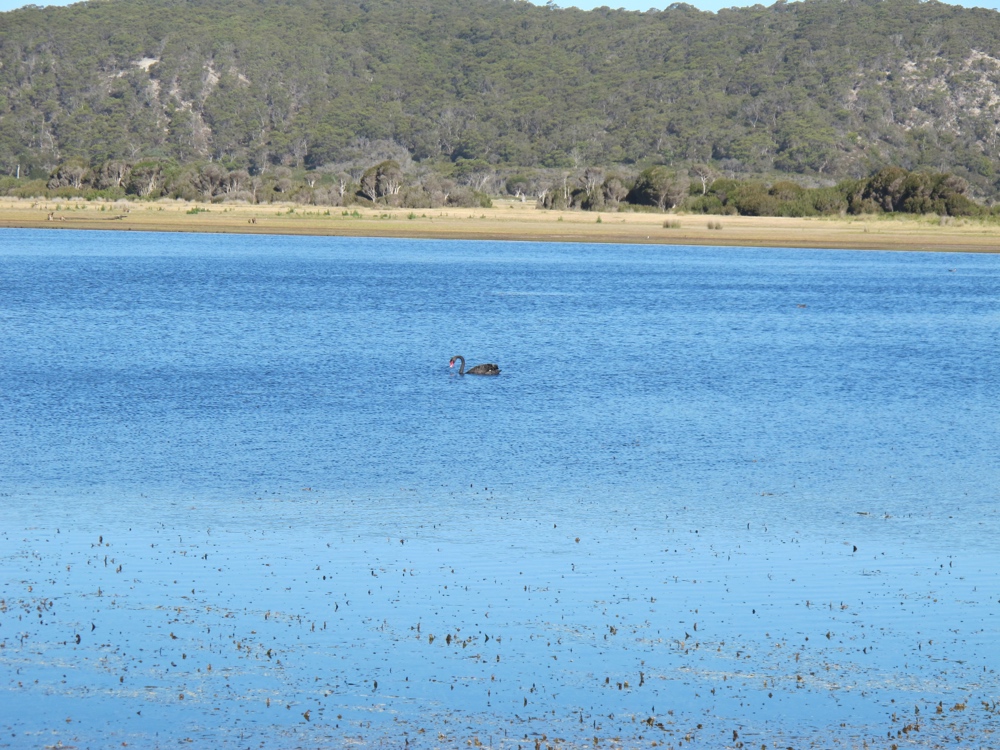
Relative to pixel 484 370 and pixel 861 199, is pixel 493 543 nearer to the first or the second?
pixel 484 370

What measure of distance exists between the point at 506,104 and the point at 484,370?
6163 inches

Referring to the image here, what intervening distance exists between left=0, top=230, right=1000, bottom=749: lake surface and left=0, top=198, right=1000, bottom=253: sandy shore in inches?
1550

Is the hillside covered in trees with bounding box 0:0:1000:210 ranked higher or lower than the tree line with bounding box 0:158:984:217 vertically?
higher

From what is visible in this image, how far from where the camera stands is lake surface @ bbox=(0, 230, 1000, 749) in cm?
873

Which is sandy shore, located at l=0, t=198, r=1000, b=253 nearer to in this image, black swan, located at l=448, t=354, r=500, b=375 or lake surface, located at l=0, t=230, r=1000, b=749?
lake surface, located at l=0, t=230, r=1000, b=749

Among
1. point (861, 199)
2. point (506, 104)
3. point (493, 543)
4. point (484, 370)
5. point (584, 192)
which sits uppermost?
point (506, 104)

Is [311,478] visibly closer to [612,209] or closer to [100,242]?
[100,242]

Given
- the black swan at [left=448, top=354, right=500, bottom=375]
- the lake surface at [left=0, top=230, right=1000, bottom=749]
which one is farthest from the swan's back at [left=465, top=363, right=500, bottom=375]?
the lake surface at [left=0, top=230, right=1000, bottom=749]

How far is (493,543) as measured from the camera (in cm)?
1295

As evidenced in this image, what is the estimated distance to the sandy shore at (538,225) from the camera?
6975 centimetres

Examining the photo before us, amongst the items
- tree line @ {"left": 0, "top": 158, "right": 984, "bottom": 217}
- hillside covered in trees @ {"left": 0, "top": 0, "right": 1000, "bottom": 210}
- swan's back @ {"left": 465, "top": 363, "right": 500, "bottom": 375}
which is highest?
hillside covered in trees @ {"left": 0, "top": 0, "right": 1000, "bottom": 210}

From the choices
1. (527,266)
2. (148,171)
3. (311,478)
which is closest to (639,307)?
(527,266)

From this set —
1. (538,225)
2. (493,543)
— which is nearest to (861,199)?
(538,225)

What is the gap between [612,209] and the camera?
9012cm
